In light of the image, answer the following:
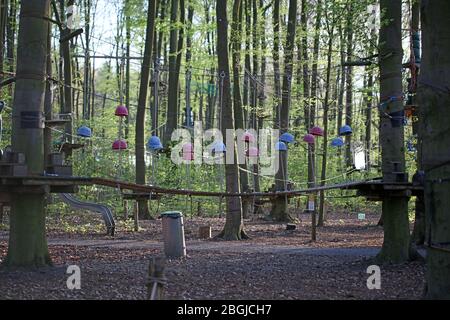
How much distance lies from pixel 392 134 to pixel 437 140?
12.7ft

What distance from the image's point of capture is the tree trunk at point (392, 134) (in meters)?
9.77

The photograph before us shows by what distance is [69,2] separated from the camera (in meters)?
22.9

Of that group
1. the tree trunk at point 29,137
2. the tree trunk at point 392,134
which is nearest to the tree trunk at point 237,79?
the tree trunk at point 392,134

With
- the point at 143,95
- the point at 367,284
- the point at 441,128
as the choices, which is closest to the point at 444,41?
the point at 441,128

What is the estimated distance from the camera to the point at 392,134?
32.8 ft

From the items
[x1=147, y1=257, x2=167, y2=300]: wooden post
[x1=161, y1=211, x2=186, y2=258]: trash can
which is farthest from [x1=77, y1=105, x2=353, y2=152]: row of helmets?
[x1=147, y1=257, x2=167, y2=300]: wooden post

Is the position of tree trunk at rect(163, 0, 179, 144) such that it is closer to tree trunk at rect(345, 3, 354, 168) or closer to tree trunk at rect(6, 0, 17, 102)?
tree trunk at rect(6, 0, 17, 102)

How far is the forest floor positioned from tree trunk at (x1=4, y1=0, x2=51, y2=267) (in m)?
0.39

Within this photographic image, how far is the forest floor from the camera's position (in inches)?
288

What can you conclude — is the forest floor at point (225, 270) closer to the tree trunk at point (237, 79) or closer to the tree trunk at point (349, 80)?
the tree trunk at point (349, 80)

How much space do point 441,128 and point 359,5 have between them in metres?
5.42

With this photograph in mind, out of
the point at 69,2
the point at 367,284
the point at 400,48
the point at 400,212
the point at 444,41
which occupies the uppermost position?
the point at 69,2

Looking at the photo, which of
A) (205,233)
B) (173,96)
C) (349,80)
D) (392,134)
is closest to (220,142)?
(173,96)
